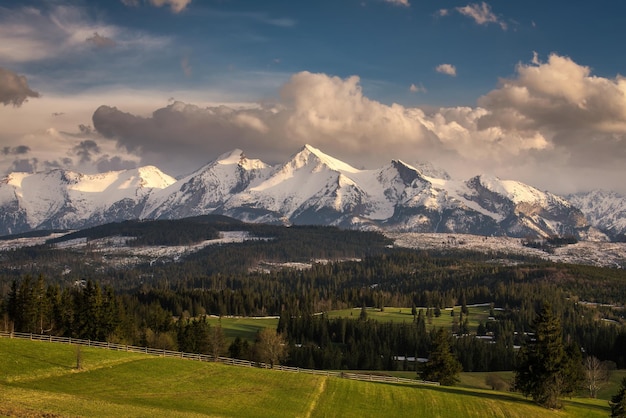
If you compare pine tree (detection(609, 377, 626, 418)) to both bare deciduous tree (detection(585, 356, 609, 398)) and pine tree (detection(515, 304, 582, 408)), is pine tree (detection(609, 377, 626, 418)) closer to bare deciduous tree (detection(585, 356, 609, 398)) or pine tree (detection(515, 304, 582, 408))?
pine tree (detection(515, 304, 582, 408))

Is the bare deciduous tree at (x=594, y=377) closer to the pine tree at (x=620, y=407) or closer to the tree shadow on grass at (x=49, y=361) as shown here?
the pine tree at (x=620, y=407)

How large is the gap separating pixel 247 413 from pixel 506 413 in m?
36.4

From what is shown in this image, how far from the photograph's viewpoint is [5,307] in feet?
536

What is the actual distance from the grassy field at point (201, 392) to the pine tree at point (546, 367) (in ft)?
7.80

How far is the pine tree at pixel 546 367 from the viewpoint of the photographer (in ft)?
346

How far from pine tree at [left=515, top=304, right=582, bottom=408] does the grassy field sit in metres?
2.38

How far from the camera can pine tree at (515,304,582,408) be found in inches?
4156

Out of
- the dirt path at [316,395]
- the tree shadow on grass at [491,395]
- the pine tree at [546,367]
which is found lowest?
the tree shadow on grass at [491,395]

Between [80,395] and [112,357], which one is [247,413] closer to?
[80,395]

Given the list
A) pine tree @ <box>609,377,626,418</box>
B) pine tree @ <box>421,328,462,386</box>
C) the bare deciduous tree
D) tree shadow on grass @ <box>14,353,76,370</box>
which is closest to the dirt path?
tree shadow on grass @ <box>14,353,76,370</box>

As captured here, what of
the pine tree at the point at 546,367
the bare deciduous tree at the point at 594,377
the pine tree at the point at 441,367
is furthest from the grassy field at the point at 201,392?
the bare deciduous tree at the point at 594,377

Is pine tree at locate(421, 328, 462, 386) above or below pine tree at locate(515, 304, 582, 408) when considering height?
below

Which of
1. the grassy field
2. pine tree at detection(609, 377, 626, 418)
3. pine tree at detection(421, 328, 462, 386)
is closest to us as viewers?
the grassy field

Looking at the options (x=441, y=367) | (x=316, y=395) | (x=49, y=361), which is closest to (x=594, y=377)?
(x=441, y=367)
